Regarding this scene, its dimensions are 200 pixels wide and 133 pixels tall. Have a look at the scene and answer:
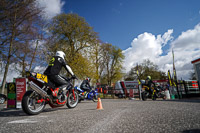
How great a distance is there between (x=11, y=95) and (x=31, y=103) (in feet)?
12.1

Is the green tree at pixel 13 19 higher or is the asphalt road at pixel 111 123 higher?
the green tree at pixel 13 19

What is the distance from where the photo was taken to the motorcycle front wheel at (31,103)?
372 centimetres

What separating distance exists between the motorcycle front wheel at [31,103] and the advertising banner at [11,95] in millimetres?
3140

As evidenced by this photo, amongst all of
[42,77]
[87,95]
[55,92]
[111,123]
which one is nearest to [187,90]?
[87,95]

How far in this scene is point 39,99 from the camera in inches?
163

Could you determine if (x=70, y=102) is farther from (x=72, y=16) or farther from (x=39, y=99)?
(x=72, y=16)

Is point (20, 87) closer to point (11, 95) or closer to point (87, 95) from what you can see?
point (11, 95)

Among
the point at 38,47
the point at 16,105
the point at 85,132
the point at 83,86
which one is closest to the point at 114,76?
the point at 38,47

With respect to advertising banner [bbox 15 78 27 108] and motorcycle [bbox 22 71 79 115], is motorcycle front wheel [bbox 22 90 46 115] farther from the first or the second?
advertising banner [bbox 15 78 27 108]

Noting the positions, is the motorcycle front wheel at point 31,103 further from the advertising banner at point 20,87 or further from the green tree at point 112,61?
the green tree at point 112,61

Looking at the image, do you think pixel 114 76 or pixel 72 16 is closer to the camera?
pixel 72 16

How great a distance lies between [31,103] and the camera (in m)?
4.02

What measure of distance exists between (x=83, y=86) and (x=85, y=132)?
8357 millimetres

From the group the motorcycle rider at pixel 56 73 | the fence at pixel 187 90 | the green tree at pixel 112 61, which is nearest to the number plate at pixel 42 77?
the motorcycle rider at pixel 56 73
